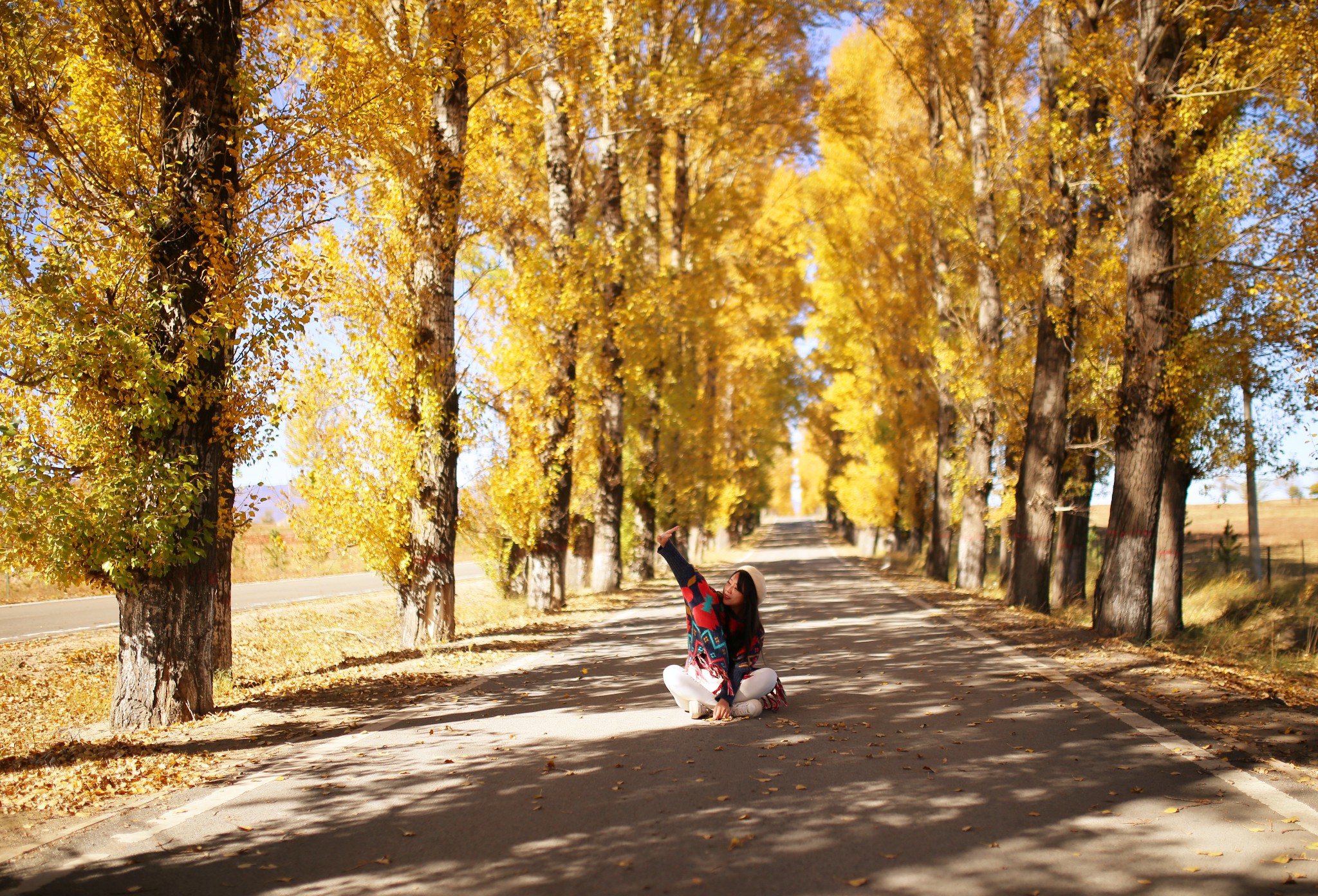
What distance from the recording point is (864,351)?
96.9ft

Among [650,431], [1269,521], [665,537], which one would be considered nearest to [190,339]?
[665,537]

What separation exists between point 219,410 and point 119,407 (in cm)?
88

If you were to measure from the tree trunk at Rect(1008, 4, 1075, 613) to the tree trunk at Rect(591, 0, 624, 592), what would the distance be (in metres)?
7.74

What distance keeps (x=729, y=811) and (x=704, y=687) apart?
2578 mm

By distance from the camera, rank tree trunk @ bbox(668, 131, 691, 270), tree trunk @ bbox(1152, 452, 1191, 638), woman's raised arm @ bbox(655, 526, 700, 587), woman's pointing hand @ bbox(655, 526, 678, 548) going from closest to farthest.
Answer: woman's pointing hand @ bbox(655, 526, 678, 548) < woman's raised arm @ bbox(655, 526, 700, 587) < tree trunk @ bbox(1152, 452, 1191, 638) < tree trunk @ bbox(668, 131, 691, 270)

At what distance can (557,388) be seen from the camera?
18297mm

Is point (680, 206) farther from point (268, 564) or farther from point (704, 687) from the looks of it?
point (704, 687)

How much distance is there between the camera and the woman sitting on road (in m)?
7.71

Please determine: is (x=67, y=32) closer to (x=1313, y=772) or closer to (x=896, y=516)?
(x=1313, y=772)

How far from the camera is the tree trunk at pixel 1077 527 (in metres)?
19.1

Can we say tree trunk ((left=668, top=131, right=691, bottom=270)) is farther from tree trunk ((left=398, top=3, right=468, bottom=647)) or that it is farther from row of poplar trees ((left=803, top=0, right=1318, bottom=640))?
tree trunk ((left=398, top=3, right=468, bottom=647))

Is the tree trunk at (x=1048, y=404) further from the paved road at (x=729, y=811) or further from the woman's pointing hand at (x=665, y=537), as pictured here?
the woman's pointing hand at (x=665, y=537)

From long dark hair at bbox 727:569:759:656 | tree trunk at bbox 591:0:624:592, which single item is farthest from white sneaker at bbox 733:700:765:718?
tree trunk at bbox 591:0:624:592

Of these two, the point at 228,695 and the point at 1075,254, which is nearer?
the point at 228,695
